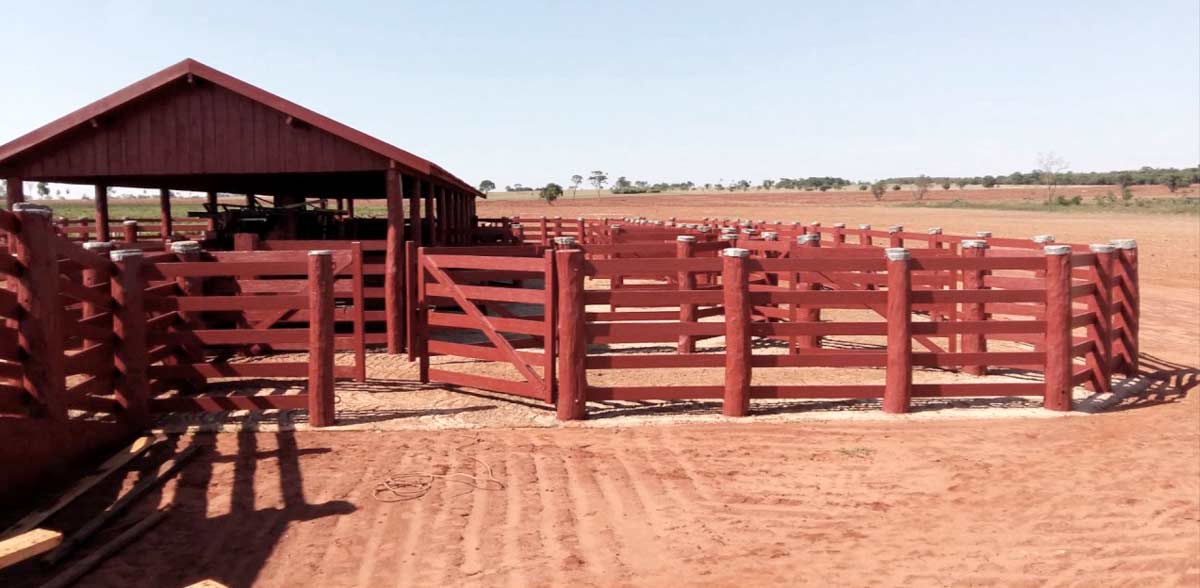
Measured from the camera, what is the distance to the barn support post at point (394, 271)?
1016cm

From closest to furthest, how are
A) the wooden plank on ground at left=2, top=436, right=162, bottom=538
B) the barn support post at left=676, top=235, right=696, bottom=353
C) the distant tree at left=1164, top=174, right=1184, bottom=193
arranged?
the wooden plank on ground at left=2, top=436, right=162, bottom=538, the barn support post at left=676, top=235, right=696, bottom=353, the distant tree at left=1164, top=174, right=1184, bottom=193

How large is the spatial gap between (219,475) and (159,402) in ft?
5.91

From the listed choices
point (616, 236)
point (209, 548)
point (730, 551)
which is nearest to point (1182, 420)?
point (730, 551)

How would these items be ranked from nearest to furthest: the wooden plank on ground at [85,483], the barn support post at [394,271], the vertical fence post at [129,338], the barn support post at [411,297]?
the wooden plank on ground at [85,483] → the vertical fence post at [129,338] → the barn support post at [411,297] → the barn support post at [394,271]

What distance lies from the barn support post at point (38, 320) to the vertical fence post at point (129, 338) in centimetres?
114

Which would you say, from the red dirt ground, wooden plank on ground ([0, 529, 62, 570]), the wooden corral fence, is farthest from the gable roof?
wooden plank on ground ([0, 529, 62, 570])

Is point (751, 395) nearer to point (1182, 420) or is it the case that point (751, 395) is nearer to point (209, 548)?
point (1182, 420)

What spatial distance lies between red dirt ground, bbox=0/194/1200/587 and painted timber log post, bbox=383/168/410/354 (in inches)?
143

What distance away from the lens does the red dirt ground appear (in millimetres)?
4168

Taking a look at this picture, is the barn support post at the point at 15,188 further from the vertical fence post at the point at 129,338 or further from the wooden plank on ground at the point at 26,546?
A: the wooden plank on ground at the point at 26,546

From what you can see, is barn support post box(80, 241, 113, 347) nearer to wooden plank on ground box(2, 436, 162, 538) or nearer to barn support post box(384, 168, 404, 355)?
wooden plank on ground box(2, 436, 162, 538)

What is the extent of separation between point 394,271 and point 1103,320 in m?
8.18

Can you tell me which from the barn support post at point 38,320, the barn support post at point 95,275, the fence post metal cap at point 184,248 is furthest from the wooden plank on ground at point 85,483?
the fence post metal cap at point 184,248

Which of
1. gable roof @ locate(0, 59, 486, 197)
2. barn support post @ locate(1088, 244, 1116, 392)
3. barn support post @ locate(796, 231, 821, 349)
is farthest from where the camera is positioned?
gable roof @ locate(0, 59, 486, 197)
